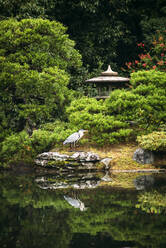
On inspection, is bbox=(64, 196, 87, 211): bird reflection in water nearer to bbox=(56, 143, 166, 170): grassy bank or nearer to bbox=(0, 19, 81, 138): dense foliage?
bbox=(56, 143, 166, 170): grassy bank

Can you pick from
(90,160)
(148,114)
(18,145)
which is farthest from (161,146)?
(18,145)

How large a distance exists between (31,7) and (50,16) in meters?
2.11

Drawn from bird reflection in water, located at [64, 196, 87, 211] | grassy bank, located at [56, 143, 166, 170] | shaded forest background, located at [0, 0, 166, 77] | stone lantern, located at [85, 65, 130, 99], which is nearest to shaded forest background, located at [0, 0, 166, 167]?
grassy bank, located at [56, 143, 166, 170]

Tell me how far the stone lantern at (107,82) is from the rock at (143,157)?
2.89 m

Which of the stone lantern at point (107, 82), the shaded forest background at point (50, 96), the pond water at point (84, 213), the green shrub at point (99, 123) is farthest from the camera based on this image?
the stone lantern at point (107, 82)

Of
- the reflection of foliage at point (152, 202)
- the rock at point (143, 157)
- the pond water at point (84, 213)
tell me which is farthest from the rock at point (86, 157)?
the reflection of foliage at point (152, 202)

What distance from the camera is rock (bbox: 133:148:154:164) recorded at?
10875 mm

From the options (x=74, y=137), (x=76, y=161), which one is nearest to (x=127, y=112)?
(x=74, y=137)

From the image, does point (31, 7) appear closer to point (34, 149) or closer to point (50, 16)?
point (50, 16)

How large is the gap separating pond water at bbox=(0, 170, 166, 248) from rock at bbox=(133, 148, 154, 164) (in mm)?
1775

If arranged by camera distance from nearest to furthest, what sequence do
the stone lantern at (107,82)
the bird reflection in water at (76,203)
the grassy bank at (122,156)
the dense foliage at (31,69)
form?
the bird reflection in water at (76,203), the grassy bank at (122,156), the dense foliage at (31,69), the stone lantern at (107,82)

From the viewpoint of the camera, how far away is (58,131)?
1247 cm

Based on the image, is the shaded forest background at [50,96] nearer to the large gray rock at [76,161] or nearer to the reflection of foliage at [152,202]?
the large gray rock at [76,161]

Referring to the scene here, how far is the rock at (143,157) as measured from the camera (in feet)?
35.7
